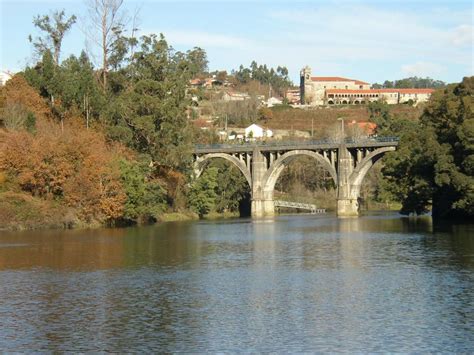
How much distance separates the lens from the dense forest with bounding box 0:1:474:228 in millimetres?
72062

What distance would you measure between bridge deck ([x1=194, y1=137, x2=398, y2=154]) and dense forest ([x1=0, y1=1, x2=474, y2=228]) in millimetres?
2520

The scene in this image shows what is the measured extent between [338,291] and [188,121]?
2413 inches

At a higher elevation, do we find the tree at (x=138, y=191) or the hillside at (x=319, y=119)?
the hillside at (x=319, y=119)

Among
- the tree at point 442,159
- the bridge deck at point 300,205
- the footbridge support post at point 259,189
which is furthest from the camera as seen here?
the bridge deck at point 300,205

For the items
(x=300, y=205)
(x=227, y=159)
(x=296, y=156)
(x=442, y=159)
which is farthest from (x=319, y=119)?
(x=442, y=159)

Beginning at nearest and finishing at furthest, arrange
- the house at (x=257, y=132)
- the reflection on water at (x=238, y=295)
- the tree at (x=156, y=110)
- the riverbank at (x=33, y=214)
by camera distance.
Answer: the reflection on water at (x=238, y=295)
the riverbank at (x=33, y=214)
the tree at (x=156, y=110)
the house at (x=257, y=132)

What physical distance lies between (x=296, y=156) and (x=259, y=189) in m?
6.24

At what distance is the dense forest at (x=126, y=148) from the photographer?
7206 centimetres

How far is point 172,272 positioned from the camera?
40.7m

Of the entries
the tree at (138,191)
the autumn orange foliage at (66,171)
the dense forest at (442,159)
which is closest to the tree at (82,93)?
the tree at (138,191)

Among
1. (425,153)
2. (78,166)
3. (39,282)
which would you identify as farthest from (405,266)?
(78,166)

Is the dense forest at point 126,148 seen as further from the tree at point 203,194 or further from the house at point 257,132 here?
the house at point 257,132

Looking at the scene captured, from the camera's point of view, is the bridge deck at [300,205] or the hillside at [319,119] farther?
the hillside at [319,119]

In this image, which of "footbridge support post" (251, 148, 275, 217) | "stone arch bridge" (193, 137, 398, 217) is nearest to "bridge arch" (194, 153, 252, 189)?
"stone arch bridge" (193, 137, 398, 217)
